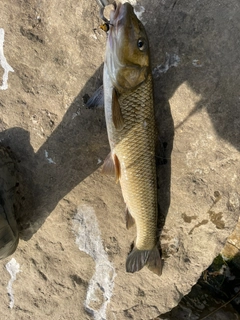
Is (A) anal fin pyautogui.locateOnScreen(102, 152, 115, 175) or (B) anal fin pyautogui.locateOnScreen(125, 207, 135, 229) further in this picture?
(B) anal fin pyautogui.locateOnScreen(125, 207, 135, 229)

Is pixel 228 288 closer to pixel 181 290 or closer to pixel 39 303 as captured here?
pixel 181 290

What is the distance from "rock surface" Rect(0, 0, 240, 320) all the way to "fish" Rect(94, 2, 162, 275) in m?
0.19

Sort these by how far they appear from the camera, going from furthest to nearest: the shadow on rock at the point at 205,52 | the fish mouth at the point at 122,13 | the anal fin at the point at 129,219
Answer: the anal fin at the point at 129,219 < the shadow on rock at the point at 205,52 < the fish mouth at the point at 122,13

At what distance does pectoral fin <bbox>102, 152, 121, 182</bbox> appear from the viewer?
2.62 metres

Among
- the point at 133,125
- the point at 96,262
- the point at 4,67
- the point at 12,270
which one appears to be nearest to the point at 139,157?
the point at 133,125

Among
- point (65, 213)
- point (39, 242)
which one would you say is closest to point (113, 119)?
point (65, 213)

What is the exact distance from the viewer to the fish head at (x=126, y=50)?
84.9 inches

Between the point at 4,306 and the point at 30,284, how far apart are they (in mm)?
420

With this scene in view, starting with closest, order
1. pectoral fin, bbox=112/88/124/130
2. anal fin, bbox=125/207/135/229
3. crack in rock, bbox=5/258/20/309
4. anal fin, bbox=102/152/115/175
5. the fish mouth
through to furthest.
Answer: the fish mouth, pectoral fin, bbox=112/88/124/130, anal fin, bbox=102/152/115/175, anal fin, bbox=125/207/135/229, crack in rock, bbox=5/258/20/309

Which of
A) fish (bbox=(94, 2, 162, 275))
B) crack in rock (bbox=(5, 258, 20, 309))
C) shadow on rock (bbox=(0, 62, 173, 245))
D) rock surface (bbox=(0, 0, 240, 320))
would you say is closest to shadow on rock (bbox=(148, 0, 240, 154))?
rock surface (bbox=(0, 0, 240, 320))

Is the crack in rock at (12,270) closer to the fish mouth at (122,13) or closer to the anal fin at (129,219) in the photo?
the anal fin at (129,219)

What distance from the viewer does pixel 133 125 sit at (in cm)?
244

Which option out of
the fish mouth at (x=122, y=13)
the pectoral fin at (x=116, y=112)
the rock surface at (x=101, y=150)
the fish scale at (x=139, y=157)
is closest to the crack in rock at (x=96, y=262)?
the rock surface at (x=101, y=150)

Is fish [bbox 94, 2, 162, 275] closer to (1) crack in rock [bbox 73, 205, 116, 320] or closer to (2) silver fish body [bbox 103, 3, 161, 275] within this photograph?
(2) silver fish body [bbox 103, 3, 161, 275]
